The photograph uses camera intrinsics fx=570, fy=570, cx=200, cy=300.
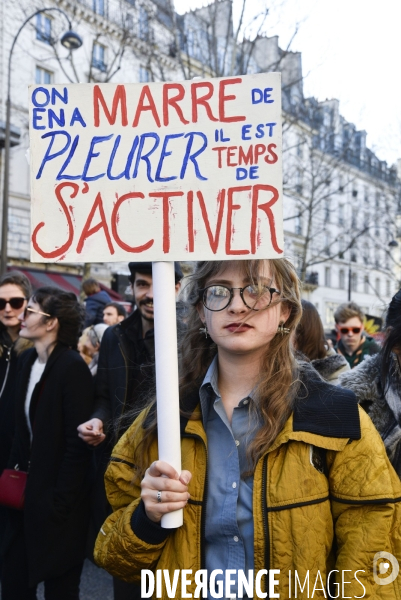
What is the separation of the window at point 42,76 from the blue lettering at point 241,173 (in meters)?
20.1

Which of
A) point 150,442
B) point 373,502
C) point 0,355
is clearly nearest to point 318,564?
point 373,502

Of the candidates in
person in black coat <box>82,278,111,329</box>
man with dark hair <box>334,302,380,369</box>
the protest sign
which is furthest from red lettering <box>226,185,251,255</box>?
person in black coat <box>82,278,111,329</box>

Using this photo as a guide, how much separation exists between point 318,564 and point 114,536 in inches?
23.7

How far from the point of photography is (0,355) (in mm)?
3840

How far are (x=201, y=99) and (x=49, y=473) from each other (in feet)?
7.00

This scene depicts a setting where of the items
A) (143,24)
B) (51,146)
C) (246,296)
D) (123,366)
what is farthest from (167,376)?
(143,24)

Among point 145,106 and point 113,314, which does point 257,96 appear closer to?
point 145,106

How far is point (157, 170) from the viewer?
65.9 inches

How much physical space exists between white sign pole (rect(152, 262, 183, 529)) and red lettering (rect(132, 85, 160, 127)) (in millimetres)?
430

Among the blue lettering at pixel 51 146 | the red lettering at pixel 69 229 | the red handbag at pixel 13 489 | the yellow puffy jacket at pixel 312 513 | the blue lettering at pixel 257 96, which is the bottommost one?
the red handbag at pixel 13 489

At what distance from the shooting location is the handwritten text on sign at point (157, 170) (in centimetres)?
164

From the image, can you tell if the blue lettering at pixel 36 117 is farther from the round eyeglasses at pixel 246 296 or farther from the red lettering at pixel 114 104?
the round eyeglasses at pixel 246 296

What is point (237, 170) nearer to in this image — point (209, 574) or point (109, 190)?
point (109, 190)

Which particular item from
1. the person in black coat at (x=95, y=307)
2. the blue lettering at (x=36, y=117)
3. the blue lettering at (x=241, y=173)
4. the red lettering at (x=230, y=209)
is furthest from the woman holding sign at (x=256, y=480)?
the person in black coat at (x=95, y=307)
